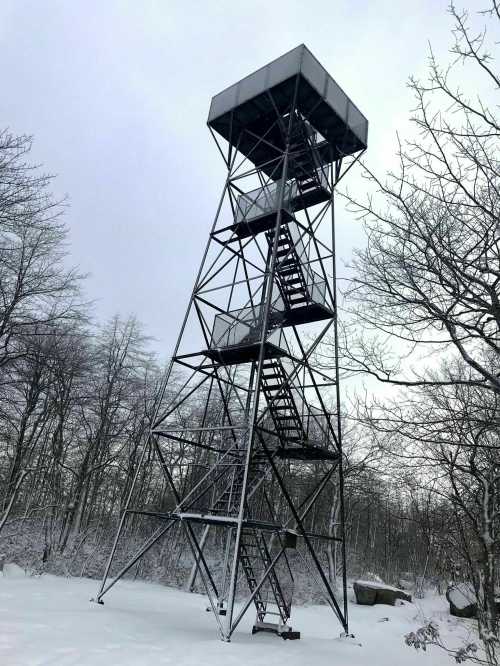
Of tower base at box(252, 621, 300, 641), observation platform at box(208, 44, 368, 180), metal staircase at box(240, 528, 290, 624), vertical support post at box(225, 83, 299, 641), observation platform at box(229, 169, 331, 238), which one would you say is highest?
observation platform at box(208, 44, 368, 180)

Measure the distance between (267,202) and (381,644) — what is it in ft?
38.4

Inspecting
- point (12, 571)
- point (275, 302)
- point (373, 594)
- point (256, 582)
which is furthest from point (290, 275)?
point (373, 594)

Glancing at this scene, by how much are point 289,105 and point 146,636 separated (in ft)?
45.0

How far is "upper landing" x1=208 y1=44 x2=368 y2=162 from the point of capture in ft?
44.6

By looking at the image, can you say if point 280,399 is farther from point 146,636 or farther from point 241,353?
point 146,636

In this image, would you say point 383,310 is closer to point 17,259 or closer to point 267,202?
point 267,202

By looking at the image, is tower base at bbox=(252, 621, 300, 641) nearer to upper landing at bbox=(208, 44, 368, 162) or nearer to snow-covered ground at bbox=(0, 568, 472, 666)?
snow-covered ground at bbox=(0, 568, 472, 666)

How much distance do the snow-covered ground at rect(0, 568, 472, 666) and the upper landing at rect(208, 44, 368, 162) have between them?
12.3m

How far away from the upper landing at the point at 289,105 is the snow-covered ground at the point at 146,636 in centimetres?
1225

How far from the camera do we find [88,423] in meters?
24.0

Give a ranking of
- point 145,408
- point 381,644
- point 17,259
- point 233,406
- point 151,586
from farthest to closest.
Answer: point 233,406 < point 145,408 < point 151,586 < point 17,259 < point 381,644

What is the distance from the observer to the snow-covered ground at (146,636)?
6516mm

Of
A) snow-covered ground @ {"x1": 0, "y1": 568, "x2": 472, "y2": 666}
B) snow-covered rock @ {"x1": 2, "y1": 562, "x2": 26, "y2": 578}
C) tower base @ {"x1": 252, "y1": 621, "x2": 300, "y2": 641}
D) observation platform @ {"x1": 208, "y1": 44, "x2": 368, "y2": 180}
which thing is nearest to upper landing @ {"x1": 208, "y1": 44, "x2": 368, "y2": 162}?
observation platform @ {"x1": 208, "y1": 44, "x2": 368, "y2": 180}

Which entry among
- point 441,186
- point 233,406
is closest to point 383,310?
point 441,186
